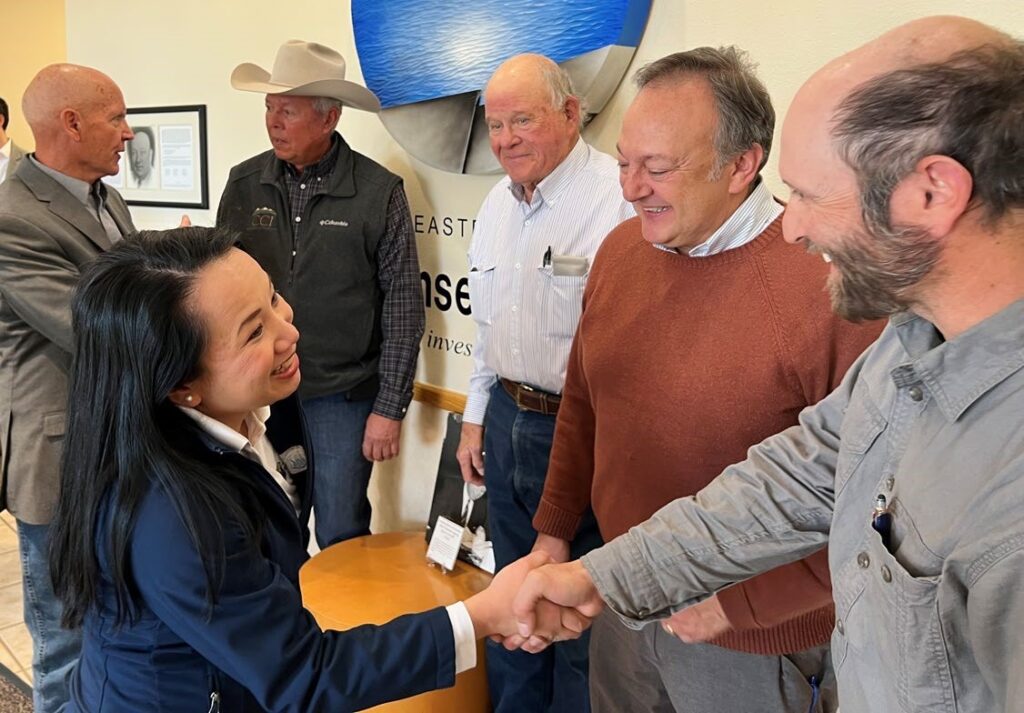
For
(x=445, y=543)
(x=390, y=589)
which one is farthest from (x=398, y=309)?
(x=390, y=589)

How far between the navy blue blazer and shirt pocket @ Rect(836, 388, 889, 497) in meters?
0.63

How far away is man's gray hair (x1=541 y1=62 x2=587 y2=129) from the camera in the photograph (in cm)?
198

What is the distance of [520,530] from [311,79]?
5.05 ft

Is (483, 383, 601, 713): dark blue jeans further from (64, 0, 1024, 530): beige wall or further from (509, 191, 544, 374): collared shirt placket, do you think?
(64, 0, 1024, 530): beige wall

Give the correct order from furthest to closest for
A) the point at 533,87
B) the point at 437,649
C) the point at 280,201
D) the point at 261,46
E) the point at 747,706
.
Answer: the point at 261,46 < the point at 280,201 < the point at 533,87 < the point at 747,706 < the point at 437,649

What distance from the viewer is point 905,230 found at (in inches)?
30.3

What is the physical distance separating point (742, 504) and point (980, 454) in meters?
0.49

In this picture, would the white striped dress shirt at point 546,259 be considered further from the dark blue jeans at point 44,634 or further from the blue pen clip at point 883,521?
the dark blue jeans at point 44,634

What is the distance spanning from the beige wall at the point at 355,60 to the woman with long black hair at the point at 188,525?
1.25 meters

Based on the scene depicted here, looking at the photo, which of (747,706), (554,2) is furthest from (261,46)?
(747,706)

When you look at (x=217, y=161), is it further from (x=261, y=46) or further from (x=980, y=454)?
(x=980, y=454)

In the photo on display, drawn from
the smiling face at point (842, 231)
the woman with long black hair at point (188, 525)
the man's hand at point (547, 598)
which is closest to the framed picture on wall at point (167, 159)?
the woman with long black hair at point (188, 525)

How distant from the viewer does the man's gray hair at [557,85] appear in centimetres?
198

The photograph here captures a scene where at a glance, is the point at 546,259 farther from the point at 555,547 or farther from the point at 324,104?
the point at 324,104
